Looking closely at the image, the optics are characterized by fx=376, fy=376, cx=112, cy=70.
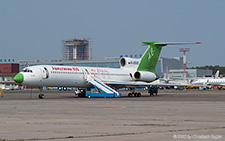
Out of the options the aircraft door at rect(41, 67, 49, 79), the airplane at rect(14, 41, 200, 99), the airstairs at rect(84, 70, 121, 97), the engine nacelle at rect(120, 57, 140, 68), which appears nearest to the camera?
the airplane at rect(14, 41, 200, 99)

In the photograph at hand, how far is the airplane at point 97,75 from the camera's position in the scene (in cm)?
4206

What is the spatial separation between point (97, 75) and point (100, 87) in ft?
12.9

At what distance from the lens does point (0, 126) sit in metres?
13.9

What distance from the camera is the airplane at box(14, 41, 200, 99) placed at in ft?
138

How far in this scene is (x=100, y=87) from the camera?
45.2 meters

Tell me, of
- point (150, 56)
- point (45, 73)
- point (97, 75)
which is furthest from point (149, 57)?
point (45, 73)

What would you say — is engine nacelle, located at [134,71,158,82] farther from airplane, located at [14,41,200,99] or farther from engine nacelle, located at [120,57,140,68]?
engine nacelle, located at [120,57,140,68]

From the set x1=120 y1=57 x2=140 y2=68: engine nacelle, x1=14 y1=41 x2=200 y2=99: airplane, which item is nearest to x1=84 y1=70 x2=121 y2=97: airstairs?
x1=14 y1=41 x2=200 y2=99: airplane

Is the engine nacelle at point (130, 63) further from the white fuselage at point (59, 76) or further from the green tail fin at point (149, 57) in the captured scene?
the white fuselage at point (59, 76)

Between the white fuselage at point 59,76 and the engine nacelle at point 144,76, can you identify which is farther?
the engine nacelle at point 144,76

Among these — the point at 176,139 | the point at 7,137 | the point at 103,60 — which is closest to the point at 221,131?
the point at 176,139

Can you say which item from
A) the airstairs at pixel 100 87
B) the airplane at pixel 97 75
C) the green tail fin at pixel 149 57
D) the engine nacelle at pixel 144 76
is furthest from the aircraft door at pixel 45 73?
the green tail fin at pixel 149 57

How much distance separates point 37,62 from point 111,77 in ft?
478

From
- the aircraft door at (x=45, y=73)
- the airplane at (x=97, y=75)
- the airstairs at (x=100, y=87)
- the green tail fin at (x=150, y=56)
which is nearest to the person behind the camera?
the airplane at (x=97, y=75)
